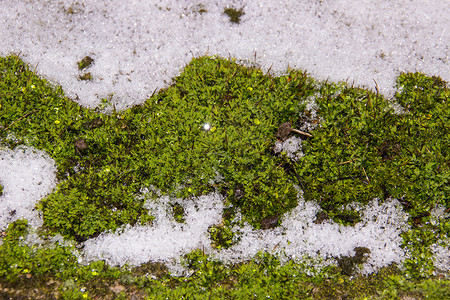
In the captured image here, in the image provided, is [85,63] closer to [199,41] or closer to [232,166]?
[199,41]

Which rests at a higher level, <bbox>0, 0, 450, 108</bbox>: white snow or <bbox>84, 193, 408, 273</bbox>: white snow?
<bbox>0, 0, 450, 108</bbox>: white snow

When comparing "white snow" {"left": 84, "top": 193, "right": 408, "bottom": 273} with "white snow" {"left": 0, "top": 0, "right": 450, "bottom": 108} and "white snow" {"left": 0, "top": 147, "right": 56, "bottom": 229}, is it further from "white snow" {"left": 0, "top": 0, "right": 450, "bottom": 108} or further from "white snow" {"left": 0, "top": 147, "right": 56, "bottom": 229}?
"white snow" {"left": 0, "top": 0, "right": 450, "bottom": 108}

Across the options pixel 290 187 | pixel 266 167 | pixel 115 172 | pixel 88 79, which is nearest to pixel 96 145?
pixel 115 172

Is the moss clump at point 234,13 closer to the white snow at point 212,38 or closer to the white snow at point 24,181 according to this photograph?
the white snow at point 212,38

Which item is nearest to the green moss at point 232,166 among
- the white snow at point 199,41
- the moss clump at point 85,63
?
the white snow at point 199,41

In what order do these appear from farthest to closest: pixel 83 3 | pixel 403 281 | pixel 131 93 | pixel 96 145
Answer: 1. pixel 83 3
2. pixel 131 93
3. pixel 96 145
4. pixel 403 281

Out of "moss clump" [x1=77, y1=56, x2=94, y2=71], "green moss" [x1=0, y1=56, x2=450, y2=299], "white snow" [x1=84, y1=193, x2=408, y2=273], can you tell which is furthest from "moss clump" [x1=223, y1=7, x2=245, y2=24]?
"white snow" [x1=84, y1=193, x2=408, y2=273]

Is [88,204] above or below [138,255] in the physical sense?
above

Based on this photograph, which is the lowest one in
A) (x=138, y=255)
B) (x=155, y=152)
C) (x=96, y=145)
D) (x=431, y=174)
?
(x=138, y=255)

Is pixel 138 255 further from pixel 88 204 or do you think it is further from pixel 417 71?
pixel 417 71

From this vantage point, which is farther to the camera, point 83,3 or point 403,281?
point 83,3

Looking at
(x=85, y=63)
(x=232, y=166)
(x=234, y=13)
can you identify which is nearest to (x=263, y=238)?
(x=232, y=166)
